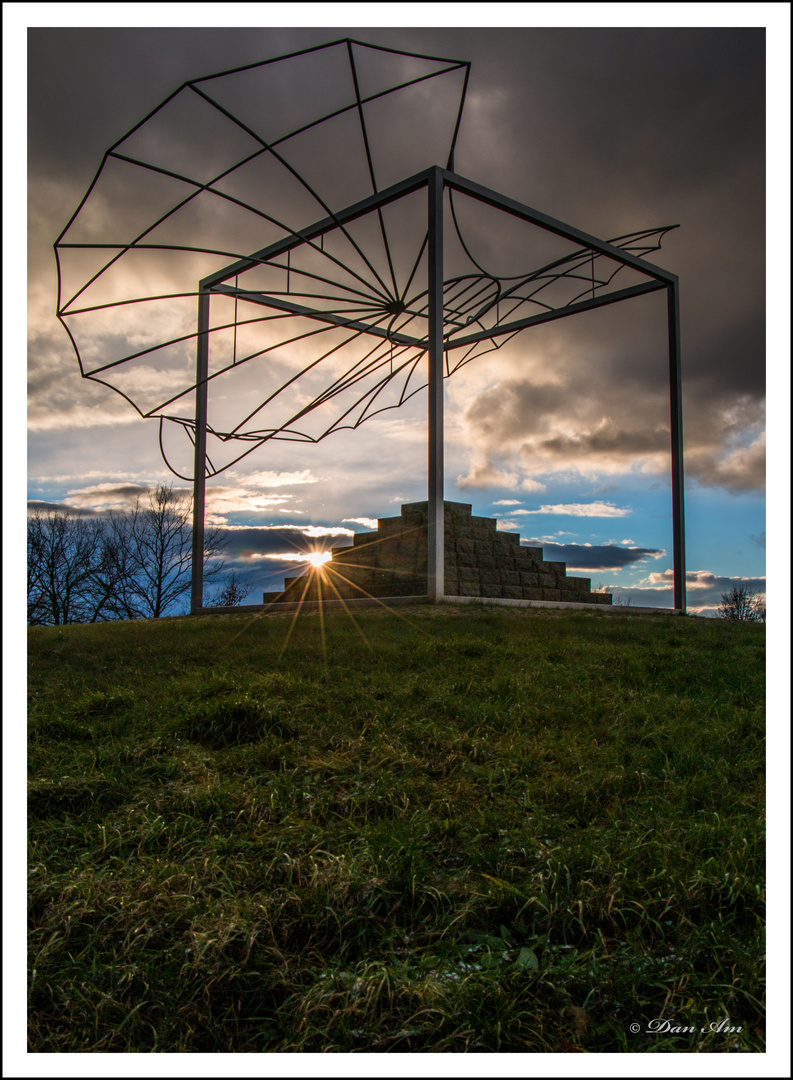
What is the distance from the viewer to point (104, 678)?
537 centimetres

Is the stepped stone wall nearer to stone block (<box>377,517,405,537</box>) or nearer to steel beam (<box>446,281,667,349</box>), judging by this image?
stone block (<box>377,517,405,537</box>)

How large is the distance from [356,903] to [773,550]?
1904 millimetres

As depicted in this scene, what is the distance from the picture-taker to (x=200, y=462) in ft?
35.3

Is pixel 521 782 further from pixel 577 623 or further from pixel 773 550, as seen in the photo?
pixel 577 623

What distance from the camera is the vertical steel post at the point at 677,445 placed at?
35.3ft

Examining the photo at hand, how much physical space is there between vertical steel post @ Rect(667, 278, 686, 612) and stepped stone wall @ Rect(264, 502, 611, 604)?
1.77 meters

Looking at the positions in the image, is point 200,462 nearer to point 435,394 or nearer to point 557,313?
point 435,394

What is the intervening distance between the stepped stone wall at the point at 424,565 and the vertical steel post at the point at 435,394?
106cm

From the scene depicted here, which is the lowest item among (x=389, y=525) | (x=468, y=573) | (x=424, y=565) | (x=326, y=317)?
(x=468, y=573)

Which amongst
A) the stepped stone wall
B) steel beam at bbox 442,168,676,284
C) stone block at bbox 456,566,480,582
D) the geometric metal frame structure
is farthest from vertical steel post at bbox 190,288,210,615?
→ steel beam at bbox 442,168,676,284

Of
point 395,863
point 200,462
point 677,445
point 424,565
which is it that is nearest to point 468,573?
point 424,565

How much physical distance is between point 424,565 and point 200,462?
13.1ft

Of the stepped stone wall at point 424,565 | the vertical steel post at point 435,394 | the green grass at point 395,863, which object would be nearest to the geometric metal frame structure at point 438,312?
the vertical steel post at point 435,394

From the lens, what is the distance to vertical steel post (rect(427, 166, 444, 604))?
7.87 metres
